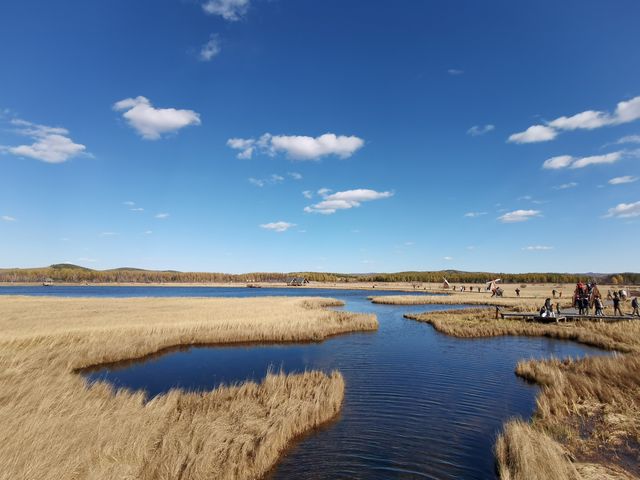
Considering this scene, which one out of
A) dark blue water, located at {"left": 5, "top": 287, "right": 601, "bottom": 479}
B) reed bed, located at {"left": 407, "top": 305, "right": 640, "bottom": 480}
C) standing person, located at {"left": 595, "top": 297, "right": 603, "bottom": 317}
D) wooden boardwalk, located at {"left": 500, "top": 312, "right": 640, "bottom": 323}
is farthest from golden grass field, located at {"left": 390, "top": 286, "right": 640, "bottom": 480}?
standing person, located at {"left": 595, "top": 297, "right": 603, "bottom": 317}

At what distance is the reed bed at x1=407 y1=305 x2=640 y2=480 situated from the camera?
8.63 metres

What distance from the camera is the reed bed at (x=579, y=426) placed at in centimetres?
863

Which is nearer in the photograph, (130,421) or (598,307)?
(130,421)

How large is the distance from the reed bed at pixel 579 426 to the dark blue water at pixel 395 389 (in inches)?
37.1

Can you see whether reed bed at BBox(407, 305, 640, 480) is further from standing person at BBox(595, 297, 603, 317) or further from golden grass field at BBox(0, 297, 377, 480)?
standing person at BBox(595, 297, 603, 317)

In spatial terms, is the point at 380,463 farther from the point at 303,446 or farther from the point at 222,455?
the point at 222,455

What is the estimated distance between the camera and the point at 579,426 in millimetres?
11594

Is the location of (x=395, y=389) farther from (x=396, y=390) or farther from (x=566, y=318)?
(x=566, y=318)

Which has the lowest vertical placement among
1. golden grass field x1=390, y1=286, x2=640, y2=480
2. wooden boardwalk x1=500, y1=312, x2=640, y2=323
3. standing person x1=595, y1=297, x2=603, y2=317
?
golden grass field x1=390, y1=286, x2=640, y2=480

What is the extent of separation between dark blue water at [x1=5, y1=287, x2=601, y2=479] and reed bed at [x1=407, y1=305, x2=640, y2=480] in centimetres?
94

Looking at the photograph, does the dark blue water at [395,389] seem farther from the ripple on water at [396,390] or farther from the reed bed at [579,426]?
the reed bed at [579,426]

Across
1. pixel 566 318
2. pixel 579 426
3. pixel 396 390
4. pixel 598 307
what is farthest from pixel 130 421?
pixel 598 307

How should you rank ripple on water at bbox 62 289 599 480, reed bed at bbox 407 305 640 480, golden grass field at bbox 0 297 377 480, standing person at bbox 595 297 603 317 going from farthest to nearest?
standing person at bbox 595 297 603 317 < ripple on water at bbox 62 289 599 480 < reed bed at bbox 407 305 640 480 < golden grass field at bbox 0 297 377 480

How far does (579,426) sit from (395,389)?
7086 millimetres
